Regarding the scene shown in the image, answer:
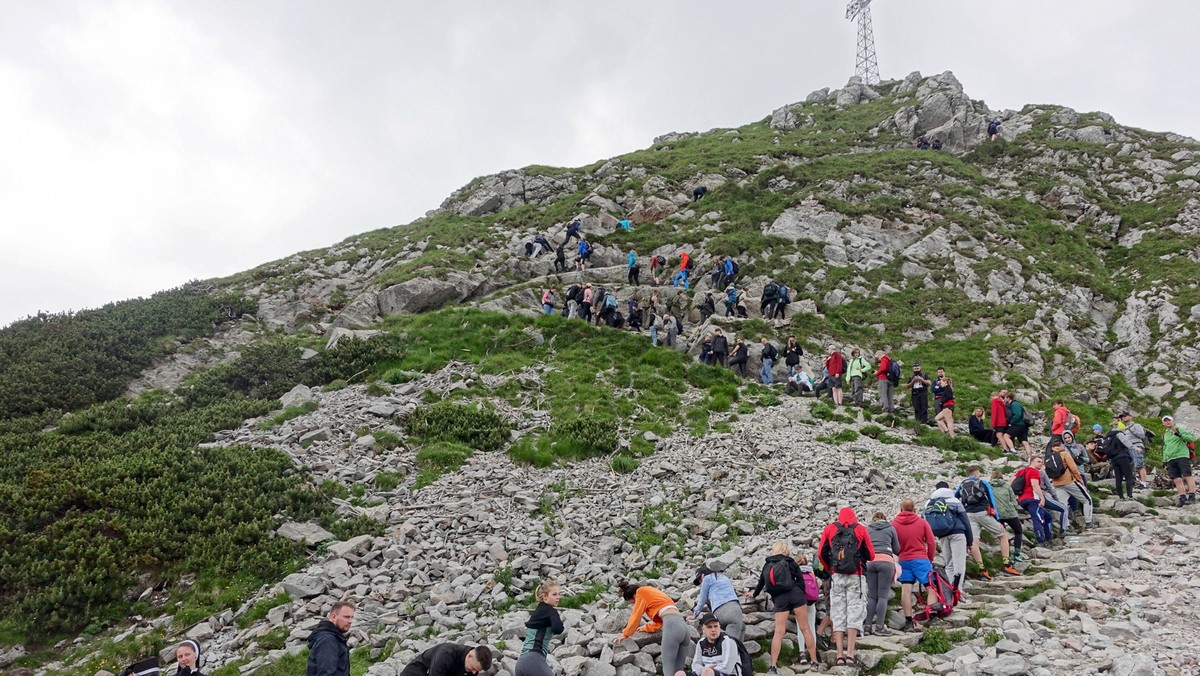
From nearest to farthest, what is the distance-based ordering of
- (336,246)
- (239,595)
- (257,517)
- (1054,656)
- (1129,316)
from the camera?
(1054,656) < (239,595) < (257,517) < (1129,316) < (336,246)

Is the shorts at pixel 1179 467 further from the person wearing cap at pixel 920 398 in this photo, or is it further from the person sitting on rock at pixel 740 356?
the person sitting on rock at pixel 740 356

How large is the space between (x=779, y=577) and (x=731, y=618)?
108 centimetres

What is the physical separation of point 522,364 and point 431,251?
1867cm

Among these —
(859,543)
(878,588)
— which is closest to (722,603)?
(859,543)

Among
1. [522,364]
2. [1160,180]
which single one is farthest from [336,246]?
[1160,180]

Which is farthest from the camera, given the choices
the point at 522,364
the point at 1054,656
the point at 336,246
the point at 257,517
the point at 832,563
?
the point at 336,246

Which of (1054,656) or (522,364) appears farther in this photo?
(522,364)

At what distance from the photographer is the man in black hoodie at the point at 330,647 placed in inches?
321

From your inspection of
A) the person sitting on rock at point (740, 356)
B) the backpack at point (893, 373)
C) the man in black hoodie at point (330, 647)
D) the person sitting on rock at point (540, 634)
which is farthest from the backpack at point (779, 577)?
the person sitting on rock at point (740, 356)

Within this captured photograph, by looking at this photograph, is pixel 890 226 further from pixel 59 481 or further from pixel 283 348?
pixel 59 481

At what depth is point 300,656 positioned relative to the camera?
1122cm

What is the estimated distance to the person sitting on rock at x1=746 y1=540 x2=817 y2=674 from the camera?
10.5 meters

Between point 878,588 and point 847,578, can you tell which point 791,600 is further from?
point 878,588

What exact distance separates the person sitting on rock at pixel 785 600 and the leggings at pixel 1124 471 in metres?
13.2
